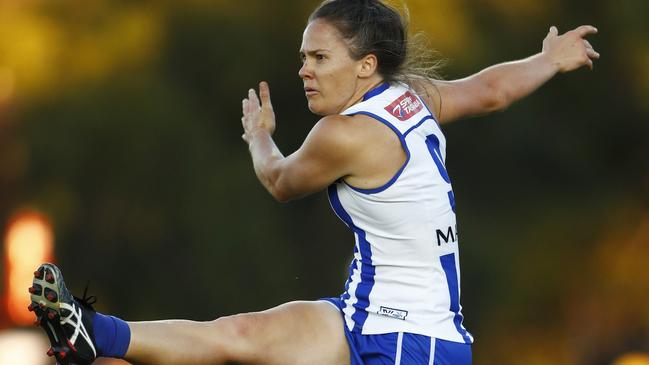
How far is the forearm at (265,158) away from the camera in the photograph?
4523 millimetres

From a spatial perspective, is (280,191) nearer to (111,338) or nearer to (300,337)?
(300,337)

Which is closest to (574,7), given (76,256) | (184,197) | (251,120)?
(184,197)

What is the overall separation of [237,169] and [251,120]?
20.4 feet

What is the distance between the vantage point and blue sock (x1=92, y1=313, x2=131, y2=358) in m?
4.31

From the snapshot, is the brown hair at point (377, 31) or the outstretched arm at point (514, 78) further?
the outstretched arm at point (514, 78)

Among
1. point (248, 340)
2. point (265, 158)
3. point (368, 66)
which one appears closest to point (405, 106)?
point (368, 66)

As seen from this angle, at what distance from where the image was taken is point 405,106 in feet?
14.4

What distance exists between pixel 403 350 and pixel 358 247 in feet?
1.35

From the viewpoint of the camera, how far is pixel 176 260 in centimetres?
1090

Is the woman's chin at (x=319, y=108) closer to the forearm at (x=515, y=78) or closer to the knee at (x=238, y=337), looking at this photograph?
the knee at (x=238, y=337)

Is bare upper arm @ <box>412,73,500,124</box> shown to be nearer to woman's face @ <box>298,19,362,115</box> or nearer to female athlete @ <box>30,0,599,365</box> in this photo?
female athlete @ <box>30,0,599,365</box>

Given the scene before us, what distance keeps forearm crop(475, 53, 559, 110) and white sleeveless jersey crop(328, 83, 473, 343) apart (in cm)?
71

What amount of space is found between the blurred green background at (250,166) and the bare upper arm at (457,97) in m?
5.55

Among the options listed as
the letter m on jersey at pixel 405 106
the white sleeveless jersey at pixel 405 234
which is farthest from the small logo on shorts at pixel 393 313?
the letter m on jersey at pixel 405 106
